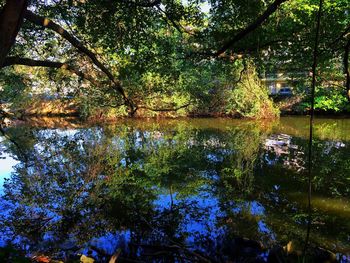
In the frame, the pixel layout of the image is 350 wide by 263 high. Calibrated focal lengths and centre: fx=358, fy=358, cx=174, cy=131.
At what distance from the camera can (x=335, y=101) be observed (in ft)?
88.2

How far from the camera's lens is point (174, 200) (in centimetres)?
907

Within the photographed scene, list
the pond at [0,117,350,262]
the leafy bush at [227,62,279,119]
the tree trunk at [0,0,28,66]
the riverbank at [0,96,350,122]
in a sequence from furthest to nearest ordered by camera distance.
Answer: the riverbank at [0,96,350,122]
the leafy bush at [227,62,279,119]
the pond at [0,117,350,262]
the tree trunk at [0,0,28,66]

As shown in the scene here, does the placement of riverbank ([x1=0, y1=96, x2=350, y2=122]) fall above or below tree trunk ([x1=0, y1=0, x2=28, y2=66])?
below

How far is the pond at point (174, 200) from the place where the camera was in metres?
6.22

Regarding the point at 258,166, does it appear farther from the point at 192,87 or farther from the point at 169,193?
the point at 192,87

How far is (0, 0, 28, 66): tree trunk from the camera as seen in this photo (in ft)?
10.5

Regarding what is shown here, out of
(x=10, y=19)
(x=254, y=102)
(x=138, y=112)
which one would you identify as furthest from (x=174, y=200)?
(x=138, y=112)

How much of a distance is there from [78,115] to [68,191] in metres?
24.3

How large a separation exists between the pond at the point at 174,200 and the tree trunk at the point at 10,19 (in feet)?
9.42

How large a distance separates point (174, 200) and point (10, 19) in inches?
261

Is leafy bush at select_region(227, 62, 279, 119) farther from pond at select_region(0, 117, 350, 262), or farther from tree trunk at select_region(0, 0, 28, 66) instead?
tree trunk at select_region(0, 0, 28, 66)

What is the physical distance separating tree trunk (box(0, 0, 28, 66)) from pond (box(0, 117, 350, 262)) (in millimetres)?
2870

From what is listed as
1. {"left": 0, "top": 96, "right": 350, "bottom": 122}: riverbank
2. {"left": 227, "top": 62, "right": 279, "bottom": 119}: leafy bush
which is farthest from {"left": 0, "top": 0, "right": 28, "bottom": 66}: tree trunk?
{"left": 0, "top": 96, "right": 350, "bottom": 122}: riverbank

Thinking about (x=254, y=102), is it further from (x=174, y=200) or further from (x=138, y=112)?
(x=174, y=200)
